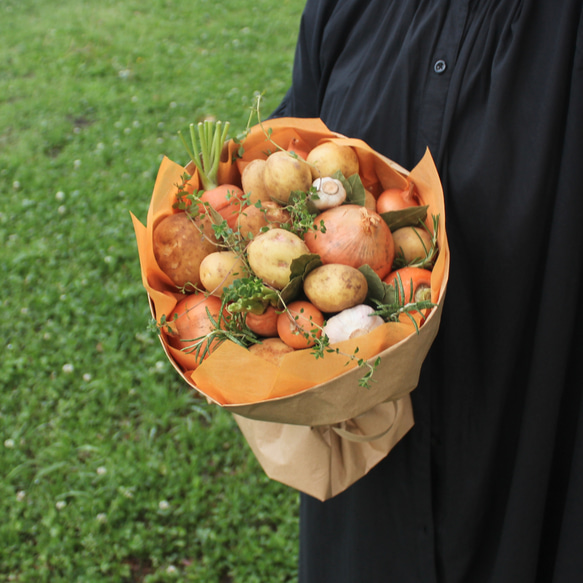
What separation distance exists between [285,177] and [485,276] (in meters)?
0.43

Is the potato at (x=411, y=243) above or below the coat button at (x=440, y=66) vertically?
below

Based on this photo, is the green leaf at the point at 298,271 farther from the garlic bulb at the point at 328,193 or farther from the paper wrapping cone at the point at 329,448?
the paper wrapping cone at the point at 329,448

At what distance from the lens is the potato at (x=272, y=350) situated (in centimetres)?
94

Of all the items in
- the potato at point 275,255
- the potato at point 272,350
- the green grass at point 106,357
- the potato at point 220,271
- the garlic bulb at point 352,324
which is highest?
the potato at point 275,255

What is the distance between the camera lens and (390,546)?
1329 millimetres

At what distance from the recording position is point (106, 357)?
2.87 meters

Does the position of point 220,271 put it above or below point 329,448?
above

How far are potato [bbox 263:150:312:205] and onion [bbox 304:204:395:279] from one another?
8 cm

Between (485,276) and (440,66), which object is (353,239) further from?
(440,66)

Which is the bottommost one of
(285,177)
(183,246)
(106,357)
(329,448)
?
(106,357)

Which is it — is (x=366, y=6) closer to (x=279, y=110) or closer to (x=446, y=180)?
(x=279, y=110)

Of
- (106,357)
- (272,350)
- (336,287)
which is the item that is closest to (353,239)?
(336,287)

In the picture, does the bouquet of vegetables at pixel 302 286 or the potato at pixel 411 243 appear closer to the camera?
the bouquet of vegetables at pixel 302 286

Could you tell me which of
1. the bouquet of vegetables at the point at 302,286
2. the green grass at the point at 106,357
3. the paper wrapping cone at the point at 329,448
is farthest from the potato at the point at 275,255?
the green grass at the point at 106,357
